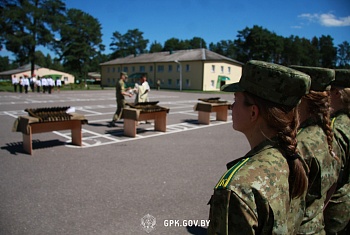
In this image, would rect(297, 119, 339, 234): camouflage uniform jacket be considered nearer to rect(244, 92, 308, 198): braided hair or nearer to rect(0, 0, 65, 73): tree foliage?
rect(244, 92, 308, 198): braided hair

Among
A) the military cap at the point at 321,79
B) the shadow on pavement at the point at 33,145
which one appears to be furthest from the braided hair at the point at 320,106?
the shadow on pavement at the point at 33,145

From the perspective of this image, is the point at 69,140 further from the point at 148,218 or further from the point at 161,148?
the point at 148,218

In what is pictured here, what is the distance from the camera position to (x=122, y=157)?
7312 mm

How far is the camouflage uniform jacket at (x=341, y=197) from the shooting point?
7.29ft

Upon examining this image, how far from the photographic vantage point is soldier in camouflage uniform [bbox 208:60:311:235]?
1.21 m

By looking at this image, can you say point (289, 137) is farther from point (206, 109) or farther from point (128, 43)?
point (128, 43)

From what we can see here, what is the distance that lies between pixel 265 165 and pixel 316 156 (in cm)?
64

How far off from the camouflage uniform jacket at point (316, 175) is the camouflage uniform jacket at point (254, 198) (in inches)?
17.3

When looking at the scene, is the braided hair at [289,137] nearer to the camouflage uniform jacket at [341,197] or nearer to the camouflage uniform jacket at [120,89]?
the camouflage uniform jacket at [341,197]

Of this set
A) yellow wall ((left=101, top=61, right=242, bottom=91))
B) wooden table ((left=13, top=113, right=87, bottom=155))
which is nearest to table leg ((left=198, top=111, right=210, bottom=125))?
wooden table ((left=13, top=113, right=87, bottom=155))

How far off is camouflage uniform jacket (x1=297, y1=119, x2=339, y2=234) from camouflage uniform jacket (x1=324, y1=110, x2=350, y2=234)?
16.2 inches

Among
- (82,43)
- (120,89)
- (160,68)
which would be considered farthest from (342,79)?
(82,43)

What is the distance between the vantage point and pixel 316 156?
174 centimetres

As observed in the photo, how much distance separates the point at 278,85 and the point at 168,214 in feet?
11.2
